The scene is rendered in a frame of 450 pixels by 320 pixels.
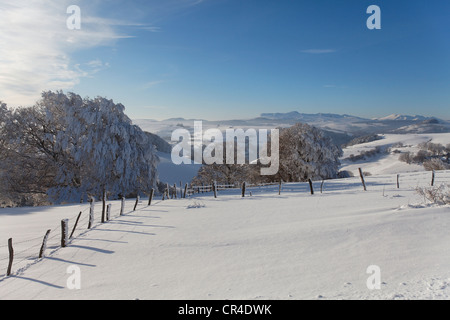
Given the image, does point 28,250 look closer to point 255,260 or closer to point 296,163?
point 255,260

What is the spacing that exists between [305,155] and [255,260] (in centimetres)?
3144

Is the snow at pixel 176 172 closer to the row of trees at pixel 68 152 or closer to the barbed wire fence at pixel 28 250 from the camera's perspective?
the row of trees at pixel 68 152

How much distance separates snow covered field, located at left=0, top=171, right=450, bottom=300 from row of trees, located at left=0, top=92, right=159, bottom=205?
1549cm

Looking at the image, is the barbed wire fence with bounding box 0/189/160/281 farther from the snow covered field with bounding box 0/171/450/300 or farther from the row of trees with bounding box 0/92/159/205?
the row of trees with bounding box 0/92/159/205

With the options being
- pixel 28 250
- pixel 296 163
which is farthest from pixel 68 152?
pixel 296 163

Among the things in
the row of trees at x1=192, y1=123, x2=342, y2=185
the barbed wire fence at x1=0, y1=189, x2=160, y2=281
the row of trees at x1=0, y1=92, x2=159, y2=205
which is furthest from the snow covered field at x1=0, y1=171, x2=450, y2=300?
the row of trees at x1=192, y1=123, x2=342, y2=185

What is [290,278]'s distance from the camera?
457 cm

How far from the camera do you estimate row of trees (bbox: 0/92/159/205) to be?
78.3 feet

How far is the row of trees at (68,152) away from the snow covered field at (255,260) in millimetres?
15490

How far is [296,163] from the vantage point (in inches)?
1395

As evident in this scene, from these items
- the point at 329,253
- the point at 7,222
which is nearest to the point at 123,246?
the point at 329,253

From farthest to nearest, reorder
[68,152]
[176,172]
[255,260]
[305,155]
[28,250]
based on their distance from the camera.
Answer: [176,172]
[305,155]
[68,152]
[28,250]
[255,260]

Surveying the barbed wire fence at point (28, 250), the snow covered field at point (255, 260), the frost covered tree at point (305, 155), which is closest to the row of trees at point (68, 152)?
the barbed wire fence at point (28, 250)

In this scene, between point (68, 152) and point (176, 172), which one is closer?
point (68, 152)
